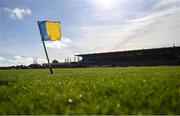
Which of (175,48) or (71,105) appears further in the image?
(175,48)

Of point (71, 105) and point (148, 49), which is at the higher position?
point (148, 49)

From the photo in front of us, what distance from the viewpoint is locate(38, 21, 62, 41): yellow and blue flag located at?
18906 millimetres

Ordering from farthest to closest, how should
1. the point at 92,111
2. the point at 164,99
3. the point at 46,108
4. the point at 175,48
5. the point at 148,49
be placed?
the point at 148,49
the point at 175,48
the point at 164,99
the point at 46,108
the point at 92,111

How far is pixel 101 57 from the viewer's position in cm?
9644

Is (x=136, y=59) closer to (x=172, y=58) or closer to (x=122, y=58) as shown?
(x=122, y=58)

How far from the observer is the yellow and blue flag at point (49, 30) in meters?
18.9

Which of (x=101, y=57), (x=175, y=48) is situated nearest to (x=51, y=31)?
(x=175, y=48)

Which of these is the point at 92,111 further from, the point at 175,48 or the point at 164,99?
the point at 175,48

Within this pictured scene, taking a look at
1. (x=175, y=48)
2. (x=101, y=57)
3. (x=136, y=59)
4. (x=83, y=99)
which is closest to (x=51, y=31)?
(x=83, y=99)

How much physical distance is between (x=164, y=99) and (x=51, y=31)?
16365 mm

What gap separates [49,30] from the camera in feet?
62.4

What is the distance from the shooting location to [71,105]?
3395 mm

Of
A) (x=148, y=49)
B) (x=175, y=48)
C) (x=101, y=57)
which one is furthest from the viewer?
(x=101, y=57)

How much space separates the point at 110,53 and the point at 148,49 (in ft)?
51.8
